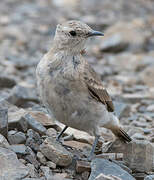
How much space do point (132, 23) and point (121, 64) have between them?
4379 mm

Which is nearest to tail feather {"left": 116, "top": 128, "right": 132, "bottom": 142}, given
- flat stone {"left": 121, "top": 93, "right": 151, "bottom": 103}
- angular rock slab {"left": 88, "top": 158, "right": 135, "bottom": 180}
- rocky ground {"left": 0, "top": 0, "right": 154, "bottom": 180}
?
rocky ground {"left": 0, "top": 0, "right": 154, "bottom": 180}

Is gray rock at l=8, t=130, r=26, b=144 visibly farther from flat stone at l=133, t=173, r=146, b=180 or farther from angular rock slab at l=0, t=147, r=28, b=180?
flat stone at l=133, t=173, r=146, b=180

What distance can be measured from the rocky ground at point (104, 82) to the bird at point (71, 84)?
0.50 m

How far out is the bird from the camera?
683 centimetres

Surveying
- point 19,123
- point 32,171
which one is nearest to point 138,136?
point 19,123

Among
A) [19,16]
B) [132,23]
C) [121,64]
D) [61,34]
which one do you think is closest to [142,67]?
[121,64]

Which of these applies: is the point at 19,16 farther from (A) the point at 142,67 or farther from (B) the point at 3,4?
(A) the point at 142,67

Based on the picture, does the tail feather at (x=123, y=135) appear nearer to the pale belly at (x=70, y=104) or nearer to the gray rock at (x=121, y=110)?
the pale belly at (x=70, y=104)

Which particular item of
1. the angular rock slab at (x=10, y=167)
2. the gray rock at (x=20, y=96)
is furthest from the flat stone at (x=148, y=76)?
the angular rock slab at (x=10, y=167)

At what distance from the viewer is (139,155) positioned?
7.24 meters

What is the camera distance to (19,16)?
772 inches

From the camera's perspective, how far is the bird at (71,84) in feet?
22.4

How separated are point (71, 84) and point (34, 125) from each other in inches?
50.3

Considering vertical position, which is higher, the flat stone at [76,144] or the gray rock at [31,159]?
the flat stone at [76,144]
